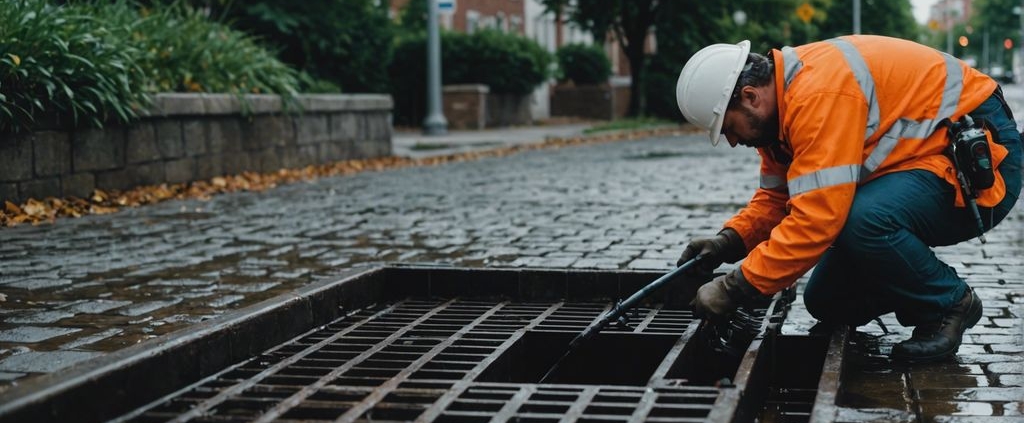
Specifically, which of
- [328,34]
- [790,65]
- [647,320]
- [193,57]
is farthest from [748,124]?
[328,34]

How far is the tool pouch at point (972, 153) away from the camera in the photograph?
3.85 metres

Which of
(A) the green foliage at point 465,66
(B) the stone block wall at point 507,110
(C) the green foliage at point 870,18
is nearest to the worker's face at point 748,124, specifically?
(B) the stone block wall at point 507,110

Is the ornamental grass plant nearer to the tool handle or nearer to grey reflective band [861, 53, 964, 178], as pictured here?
the tool handle

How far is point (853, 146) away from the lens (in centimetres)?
373

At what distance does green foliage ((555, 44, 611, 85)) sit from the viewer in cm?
3869

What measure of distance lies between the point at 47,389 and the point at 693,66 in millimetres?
2048

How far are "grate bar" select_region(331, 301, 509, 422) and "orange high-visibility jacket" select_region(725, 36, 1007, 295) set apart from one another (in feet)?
3.21

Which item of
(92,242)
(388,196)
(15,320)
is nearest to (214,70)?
(388,196)

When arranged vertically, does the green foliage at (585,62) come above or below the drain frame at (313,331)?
above

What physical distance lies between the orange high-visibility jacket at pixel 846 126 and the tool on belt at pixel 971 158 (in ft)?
0.12

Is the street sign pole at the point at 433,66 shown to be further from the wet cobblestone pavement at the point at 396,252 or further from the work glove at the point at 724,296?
the work glove at the point at 724,296

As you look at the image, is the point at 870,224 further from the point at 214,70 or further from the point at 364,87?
the point at 364,87

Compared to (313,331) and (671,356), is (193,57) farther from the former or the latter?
(671,356)

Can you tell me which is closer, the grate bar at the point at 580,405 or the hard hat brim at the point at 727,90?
the grate bar at the point at 580,405
